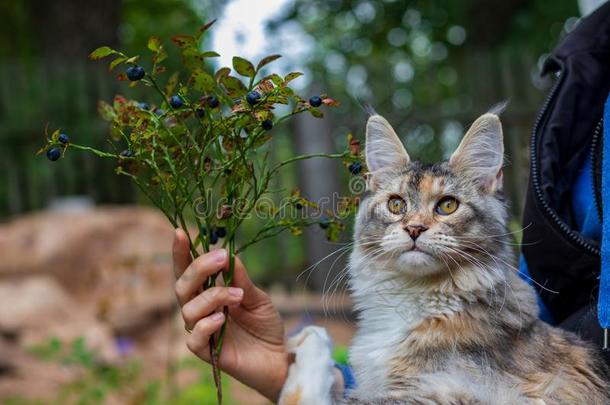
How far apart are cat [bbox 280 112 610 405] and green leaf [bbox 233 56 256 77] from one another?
53 centimetres

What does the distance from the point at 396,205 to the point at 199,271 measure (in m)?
0.64

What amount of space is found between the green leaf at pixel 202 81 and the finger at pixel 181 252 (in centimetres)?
38

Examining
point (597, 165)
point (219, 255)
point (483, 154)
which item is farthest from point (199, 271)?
point (597, 165)

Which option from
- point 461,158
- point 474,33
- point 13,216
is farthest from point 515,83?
point 461,158

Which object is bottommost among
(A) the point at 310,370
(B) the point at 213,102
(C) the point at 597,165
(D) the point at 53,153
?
(A) the point at 310,370

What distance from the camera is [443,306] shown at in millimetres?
2154

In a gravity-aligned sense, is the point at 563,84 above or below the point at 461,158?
above

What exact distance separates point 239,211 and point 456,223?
64cm

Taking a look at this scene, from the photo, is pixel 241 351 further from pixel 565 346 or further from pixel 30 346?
pixel 30 346

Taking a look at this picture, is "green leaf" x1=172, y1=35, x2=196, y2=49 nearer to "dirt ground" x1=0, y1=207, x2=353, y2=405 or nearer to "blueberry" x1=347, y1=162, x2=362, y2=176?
"blueberry" x1=347, y1=162, x2=362, y2=176

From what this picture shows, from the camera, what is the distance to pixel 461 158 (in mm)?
2326

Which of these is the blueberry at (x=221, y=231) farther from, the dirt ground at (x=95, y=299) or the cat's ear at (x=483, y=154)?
the dirt ground at (x=95, y=299)

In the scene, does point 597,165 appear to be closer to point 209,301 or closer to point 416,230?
point 416,230

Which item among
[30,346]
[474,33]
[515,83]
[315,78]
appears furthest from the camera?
[474,33]
